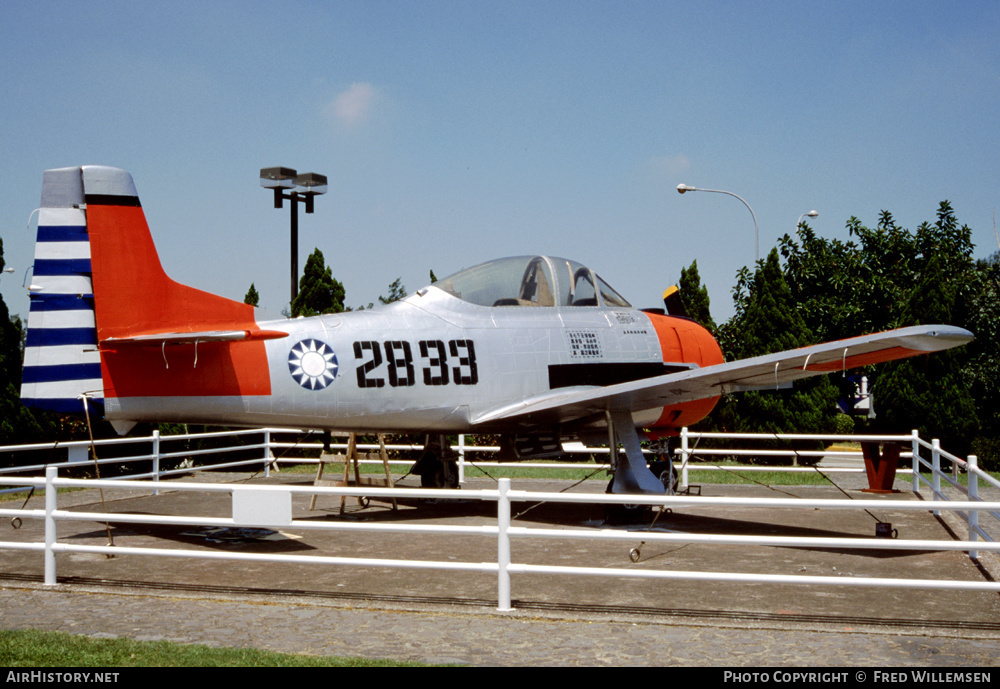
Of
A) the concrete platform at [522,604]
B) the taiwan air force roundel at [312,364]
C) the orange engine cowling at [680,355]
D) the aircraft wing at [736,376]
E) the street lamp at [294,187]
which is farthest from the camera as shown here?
the street lamp at [294,187]

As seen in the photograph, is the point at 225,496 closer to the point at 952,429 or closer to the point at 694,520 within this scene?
the point at 694,520

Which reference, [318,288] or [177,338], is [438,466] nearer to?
[177,338]

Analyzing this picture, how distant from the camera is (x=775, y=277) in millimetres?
23844

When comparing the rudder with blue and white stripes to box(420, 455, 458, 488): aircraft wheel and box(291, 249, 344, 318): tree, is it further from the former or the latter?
box(291, 249, 344, 318): tree

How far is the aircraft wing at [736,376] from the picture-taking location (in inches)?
325

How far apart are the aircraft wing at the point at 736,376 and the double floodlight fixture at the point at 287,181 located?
59.4 ft

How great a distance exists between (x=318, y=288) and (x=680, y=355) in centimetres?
1821

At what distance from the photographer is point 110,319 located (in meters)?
9.09

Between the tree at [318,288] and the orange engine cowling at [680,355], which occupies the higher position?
the tree at [318,288]

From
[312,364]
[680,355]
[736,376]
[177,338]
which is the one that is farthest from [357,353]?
[680,355]

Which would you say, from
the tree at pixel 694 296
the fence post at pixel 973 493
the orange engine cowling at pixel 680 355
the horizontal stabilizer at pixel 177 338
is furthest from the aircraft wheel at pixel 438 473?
the tree at pixel 694 296

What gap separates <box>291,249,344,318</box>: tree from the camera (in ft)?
93.3

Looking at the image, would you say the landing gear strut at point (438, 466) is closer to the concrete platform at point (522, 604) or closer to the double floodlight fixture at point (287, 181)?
the concrete platform at point (522, 604)
